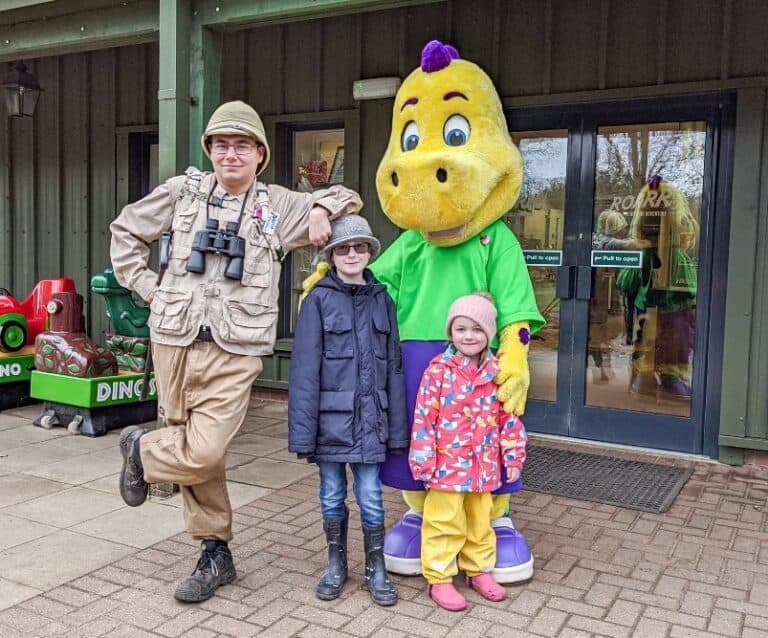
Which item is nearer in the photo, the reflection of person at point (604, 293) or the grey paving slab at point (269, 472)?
the grey paving slab at point (269, 472)

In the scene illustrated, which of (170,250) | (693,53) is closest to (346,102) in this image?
(693,53)

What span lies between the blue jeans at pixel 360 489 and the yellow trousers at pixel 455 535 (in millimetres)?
225

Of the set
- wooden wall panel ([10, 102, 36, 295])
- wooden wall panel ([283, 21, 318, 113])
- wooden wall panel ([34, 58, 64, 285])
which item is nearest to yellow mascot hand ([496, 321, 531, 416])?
wooden wall panel ([283, 21, 318, 113])

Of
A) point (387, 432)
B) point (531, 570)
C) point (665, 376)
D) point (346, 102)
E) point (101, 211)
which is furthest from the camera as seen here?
point (101, 211)

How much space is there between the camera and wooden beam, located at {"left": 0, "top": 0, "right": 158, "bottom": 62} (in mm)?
5387

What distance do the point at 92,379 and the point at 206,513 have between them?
123 inches

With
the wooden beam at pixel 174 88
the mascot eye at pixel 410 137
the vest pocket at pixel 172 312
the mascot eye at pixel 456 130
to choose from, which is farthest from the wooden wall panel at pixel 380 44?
the vest pocket at pixel 172 312

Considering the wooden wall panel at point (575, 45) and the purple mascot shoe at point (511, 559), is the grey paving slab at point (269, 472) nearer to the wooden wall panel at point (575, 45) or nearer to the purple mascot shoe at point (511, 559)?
the purple mascot shoe at point (511, 559)

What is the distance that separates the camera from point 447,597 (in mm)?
3305

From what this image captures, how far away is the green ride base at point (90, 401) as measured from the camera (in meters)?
6.14

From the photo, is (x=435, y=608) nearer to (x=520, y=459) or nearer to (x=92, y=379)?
(x=520, y=459)

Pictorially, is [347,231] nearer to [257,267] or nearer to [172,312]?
[257,267]

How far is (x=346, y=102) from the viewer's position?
690 centimetres

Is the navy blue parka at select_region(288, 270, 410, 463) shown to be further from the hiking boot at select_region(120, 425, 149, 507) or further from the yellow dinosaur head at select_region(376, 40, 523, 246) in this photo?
the hiking boot at select_region(120, 425, 149, 507)
